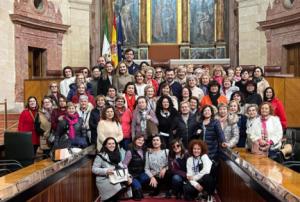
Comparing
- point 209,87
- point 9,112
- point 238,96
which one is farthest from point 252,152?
point 9,112

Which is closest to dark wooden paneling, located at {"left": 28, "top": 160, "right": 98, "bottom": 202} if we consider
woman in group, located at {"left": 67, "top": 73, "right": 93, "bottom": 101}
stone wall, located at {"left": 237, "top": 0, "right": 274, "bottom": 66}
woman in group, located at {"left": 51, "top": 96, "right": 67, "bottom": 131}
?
woman in group, located at {"left": 51, "top": 96, "right": 67, "bottom": 131}

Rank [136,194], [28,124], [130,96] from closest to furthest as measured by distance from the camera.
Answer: [136,194] → [130,96] → [28,124]

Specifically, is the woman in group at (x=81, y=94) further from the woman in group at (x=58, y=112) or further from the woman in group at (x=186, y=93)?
the woman in group at (x=186, y=93)

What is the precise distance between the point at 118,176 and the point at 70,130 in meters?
1.15

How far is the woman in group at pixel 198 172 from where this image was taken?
22.8ft

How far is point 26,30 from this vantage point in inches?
656

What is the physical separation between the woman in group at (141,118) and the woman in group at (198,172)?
966mm

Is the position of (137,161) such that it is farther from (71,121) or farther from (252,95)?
(252,95)

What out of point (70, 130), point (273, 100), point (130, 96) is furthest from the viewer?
point (130, 96)

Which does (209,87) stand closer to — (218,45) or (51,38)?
(51,38)

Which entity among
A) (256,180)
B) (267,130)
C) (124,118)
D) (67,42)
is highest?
(67,42)

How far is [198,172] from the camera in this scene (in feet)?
23.3

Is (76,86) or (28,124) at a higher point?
(76,86)

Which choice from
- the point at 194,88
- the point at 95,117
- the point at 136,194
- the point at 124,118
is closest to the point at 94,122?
the point at 95,117
